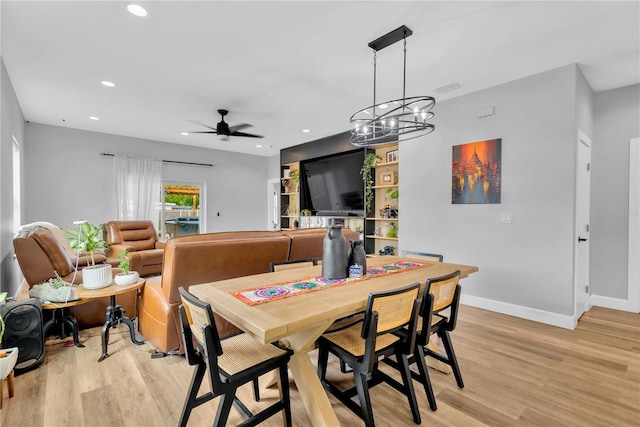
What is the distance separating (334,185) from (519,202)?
128 inches

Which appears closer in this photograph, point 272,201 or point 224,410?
point 224,410

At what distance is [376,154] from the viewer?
5379 millimetres

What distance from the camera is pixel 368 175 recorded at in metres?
5.27

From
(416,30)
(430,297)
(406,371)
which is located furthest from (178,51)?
(406,371)

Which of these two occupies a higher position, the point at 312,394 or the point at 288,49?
the point at 288,49

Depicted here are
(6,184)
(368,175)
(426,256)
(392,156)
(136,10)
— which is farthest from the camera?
(368,175)

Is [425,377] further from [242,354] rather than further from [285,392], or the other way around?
[242,354]

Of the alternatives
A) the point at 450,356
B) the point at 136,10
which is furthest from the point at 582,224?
the point at 136,10

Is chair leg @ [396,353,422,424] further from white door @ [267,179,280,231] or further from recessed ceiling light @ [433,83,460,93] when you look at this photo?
white door @ [267,179,280,231]

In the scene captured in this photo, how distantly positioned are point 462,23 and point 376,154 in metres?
3.09

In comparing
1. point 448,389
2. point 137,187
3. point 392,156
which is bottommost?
point 448,389

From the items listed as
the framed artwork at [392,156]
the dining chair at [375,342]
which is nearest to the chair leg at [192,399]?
the dining chair at [375,342]

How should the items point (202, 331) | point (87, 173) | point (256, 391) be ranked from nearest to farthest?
1. point (202, 331)
2. point (256, 391)
3. point (87, 173)

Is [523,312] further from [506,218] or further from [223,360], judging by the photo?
[223,360]
